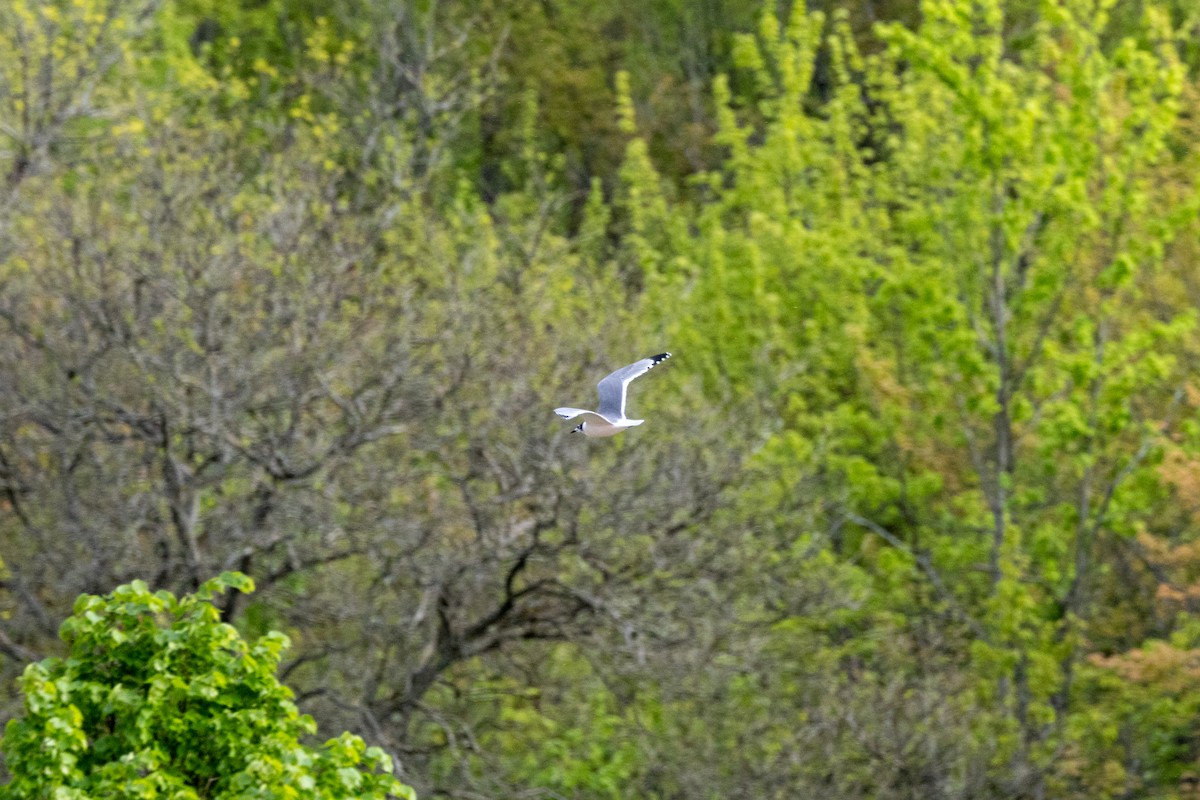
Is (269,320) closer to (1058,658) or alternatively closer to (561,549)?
(561,549)

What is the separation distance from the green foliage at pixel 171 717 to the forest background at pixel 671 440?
180 inches

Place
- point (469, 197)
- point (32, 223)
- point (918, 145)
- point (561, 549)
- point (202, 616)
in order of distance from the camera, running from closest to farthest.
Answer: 1. point (202, 616)
2. point (561, 549)
3. point (32, 223)
4. point (918, 145)
5. point (469, 197)

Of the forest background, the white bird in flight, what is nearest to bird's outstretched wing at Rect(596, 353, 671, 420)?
the white bird in flight

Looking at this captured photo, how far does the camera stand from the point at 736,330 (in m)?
30.9

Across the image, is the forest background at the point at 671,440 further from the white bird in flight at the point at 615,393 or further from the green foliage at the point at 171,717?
the white bird in flight at the point at 615,393

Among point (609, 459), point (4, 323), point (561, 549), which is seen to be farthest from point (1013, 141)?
point (4, 323)

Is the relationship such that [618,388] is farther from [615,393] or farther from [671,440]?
[671,440]

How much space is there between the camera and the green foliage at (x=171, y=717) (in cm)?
1241

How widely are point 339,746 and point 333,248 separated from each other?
8366 millimetres

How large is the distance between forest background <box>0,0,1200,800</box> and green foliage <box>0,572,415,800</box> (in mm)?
4564

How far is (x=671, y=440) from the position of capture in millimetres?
20984

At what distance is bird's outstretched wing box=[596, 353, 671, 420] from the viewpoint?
10383 mm

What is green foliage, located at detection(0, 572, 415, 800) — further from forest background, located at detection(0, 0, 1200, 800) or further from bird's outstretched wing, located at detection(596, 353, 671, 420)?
forest background, located at detection(0, 0, 1200, 800)

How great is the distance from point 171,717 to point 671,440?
8703mm
